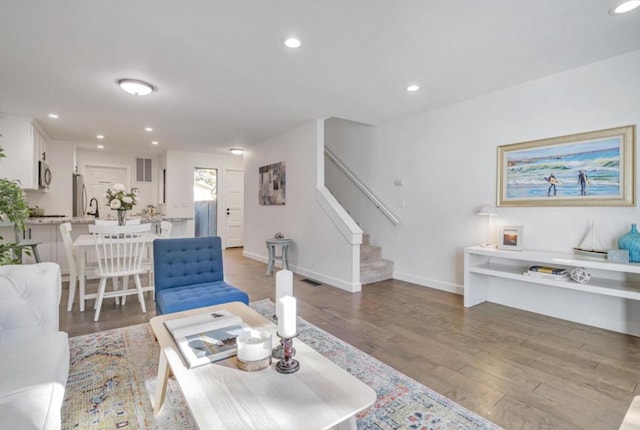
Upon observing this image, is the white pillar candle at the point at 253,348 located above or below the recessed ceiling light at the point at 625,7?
below

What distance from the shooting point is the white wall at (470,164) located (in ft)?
9.42

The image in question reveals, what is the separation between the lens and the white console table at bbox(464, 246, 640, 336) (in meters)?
2.69

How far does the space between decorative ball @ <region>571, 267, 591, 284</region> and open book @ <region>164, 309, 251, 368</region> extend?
299 cm

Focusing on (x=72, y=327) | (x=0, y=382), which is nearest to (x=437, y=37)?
(x=0, y=382)

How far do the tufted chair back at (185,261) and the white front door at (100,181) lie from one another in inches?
237

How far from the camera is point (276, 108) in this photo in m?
4.25

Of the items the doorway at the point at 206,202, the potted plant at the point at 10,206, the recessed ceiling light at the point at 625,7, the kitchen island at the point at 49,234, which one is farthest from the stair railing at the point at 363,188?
the potted plant at the point at 10,206

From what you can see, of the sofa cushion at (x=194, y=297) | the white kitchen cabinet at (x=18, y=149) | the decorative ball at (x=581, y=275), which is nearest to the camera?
the sofa cushion at (x=194, y=297)

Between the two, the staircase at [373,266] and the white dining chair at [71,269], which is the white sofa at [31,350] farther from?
the staircase at [373,266]

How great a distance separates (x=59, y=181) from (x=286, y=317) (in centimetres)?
709

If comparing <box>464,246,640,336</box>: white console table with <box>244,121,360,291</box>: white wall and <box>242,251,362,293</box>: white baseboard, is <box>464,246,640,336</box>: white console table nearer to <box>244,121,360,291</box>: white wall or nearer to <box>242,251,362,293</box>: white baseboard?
<box>242,251,362,293</box>: white baseboard

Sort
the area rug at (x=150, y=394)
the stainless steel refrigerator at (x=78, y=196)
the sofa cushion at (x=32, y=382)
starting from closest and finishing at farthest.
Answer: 1. the sofa cushion at (x=32, y=382)
2. the area rug at (x=150, y=394)
3. the stainless steel refrigerator at (x=78, y=196)

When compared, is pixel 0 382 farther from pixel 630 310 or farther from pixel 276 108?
pixel 630 310

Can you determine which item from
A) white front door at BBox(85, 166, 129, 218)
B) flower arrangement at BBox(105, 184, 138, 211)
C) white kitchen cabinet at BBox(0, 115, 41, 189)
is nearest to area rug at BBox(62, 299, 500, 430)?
flower arrangement at BBox(105, 184, 138, 211)
